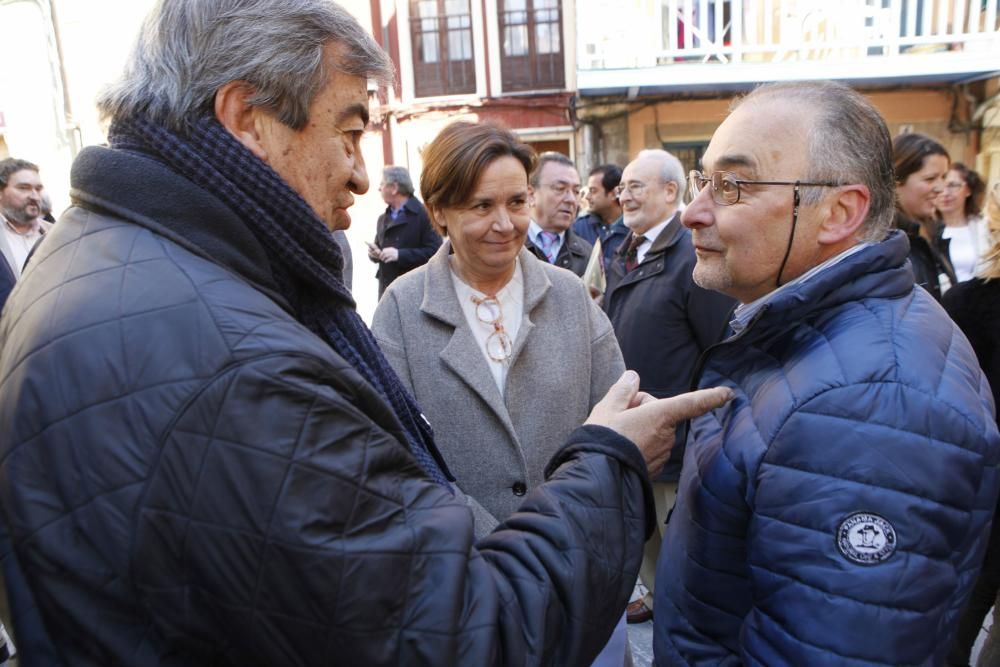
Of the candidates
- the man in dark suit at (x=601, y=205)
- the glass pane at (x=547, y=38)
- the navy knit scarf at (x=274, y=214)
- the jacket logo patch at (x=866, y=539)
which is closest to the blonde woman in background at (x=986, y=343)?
the jacket logo patch at (x=866, y=539)

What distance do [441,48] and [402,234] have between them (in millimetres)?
6716

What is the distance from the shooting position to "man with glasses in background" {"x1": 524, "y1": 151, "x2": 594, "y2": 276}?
4.84m

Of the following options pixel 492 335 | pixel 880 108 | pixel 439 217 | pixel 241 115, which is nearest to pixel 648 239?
pixel 439 217

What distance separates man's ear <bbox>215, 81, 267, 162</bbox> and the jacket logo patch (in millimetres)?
1023

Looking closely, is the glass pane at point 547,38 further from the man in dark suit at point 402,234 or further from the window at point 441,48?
the man in dark suit at point 402,234

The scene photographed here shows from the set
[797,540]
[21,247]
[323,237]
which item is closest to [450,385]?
[323,237]

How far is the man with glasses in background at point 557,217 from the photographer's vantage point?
191 inches

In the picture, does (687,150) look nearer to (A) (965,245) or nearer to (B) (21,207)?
(A) (965,245)

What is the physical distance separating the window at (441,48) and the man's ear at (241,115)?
12159 mm

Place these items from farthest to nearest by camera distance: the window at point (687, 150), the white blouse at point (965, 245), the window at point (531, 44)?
1. the window at point (531, 44)
2. the window at point (687, 150)
3. the white blouse at point (965, 245)

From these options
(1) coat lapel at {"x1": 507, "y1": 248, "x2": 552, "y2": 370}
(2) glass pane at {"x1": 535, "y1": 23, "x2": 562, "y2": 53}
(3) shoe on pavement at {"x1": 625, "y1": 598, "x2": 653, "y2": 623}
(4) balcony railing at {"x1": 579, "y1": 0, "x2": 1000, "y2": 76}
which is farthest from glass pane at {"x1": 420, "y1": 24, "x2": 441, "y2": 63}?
(1) coat lapel at {"x1": 507, "y1": 248, "x2": 552, "y2": 370}

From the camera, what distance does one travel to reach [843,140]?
1325mm

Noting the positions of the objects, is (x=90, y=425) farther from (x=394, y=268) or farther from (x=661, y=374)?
(x=394, y=268)

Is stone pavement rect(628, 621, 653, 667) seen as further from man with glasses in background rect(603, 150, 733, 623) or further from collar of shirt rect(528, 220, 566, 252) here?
collar of shirt rect(528, 220, 566, 252)
